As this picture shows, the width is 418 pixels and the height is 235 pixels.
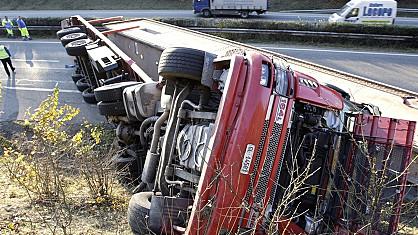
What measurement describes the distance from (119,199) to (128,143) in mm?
837

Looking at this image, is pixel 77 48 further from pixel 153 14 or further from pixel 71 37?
pixel 153 14

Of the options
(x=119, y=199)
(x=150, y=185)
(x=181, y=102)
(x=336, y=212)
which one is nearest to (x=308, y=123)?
(x=336, y=212)

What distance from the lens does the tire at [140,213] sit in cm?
437

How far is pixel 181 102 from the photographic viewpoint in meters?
4.45

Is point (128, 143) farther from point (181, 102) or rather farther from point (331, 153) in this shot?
point (331, 153)

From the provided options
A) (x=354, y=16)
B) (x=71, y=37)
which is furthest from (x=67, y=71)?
(x=354, y=16)

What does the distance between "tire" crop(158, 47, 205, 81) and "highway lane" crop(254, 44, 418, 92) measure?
326 inches

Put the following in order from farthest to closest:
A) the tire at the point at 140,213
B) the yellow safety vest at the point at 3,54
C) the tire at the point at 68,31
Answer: the yellow safety vest at the point at 3,54
the tire at the point at 68,31
the tire at the point at 140,213

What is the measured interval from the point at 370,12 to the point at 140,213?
15.8 metres

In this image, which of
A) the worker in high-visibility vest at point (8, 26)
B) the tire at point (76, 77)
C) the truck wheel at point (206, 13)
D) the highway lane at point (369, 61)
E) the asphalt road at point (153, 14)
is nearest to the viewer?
the tire at point (76, 77)

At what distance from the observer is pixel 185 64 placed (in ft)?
14.4

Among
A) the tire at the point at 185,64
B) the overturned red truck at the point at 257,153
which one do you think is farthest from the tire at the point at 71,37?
the tire at the point at 185,64

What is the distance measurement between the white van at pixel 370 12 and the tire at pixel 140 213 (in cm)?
1489

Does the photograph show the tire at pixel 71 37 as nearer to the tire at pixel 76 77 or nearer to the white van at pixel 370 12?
the tire at pixel 76 77
